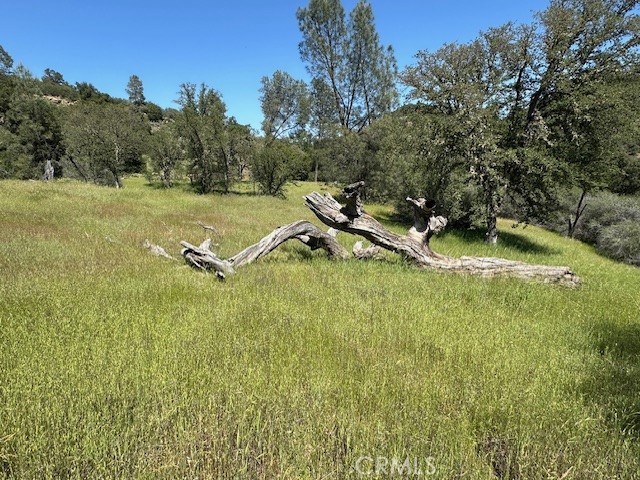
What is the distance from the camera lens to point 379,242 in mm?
9539

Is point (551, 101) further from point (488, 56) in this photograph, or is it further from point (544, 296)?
point (544, 296)

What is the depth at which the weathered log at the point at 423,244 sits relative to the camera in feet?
28.6

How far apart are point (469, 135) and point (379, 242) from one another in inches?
359

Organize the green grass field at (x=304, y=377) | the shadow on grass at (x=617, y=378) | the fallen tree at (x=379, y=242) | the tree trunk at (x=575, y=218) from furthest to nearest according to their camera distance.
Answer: the tree trunk at (x=575, y=218) → the fallen tree at (x=379, y=242) → the shadow on grass at (x=617, y=378) → the green grass field at (x=304, y=377)

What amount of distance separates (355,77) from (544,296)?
41.1m

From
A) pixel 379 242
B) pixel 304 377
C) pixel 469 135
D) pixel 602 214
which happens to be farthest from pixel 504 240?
pixel 602 214

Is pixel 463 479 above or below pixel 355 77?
below

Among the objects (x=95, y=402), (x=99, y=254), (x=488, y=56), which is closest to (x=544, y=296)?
(x=95, y=402)

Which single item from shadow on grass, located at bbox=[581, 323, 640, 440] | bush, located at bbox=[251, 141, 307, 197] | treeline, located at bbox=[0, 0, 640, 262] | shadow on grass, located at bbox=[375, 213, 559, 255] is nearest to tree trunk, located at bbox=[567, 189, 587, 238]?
treeline, located at bbox=[0, 0, 640, 262]

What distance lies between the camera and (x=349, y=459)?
2498 mm

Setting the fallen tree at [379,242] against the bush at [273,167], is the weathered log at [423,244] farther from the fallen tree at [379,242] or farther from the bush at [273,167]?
the bush at [273,167]

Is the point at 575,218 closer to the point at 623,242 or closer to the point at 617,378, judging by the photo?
the point at 623,242

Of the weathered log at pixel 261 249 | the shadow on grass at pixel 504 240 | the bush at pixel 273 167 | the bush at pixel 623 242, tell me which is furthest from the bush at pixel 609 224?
the bush at pixel 273 167

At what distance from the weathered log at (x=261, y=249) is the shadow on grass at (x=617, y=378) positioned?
19.4 ft
